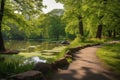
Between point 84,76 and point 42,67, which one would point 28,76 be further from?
point 84,76

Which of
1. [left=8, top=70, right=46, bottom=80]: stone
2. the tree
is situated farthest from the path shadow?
the tree

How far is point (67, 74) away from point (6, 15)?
1784 cm

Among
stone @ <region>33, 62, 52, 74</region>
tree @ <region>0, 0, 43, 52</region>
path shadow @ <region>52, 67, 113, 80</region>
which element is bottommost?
path shadow @ <region>52, 67, 113, 80</region>

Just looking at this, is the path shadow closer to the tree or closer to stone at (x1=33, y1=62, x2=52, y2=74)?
stone at (x1=33, y1=62, x2=52, y2=74)

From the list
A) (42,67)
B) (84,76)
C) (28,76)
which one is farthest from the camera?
(42,67)

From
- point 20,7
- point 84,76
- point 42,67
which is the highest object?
point 20,7

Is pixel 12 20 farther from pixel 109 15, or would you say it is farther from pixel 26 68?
pixel 26 68

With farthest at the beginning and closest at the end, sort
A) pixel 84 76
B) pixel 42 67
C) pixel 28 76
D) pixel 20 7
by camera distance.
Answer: pixel 20 7, pixel 42 67, pixel 84 76, pixel 28 76

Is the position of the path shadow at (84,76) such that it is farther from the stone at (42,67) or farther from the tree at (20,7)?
the tree at (20,7)

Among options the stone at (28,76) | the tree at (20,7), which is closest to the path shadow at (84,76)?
the stone at (28,76)

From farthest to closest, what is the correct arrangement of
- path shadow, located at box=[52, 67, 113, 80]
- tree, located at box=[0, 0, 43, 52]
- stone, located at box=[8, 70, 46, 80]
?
tree, located at box=[0, 0, 43, 52] < path shadow, located at box=[52, 67, 113, 80] < stone, located at box=[8, 70, 46, 80]

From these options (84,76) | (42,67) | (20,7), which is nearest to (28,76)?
(42,67)

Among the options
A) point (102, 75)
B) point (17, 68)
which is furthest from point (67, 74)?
point (17, 68)

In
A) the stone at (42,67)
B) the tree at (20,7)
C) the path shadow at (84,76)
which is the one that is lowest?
the path shadow at (84,76)
